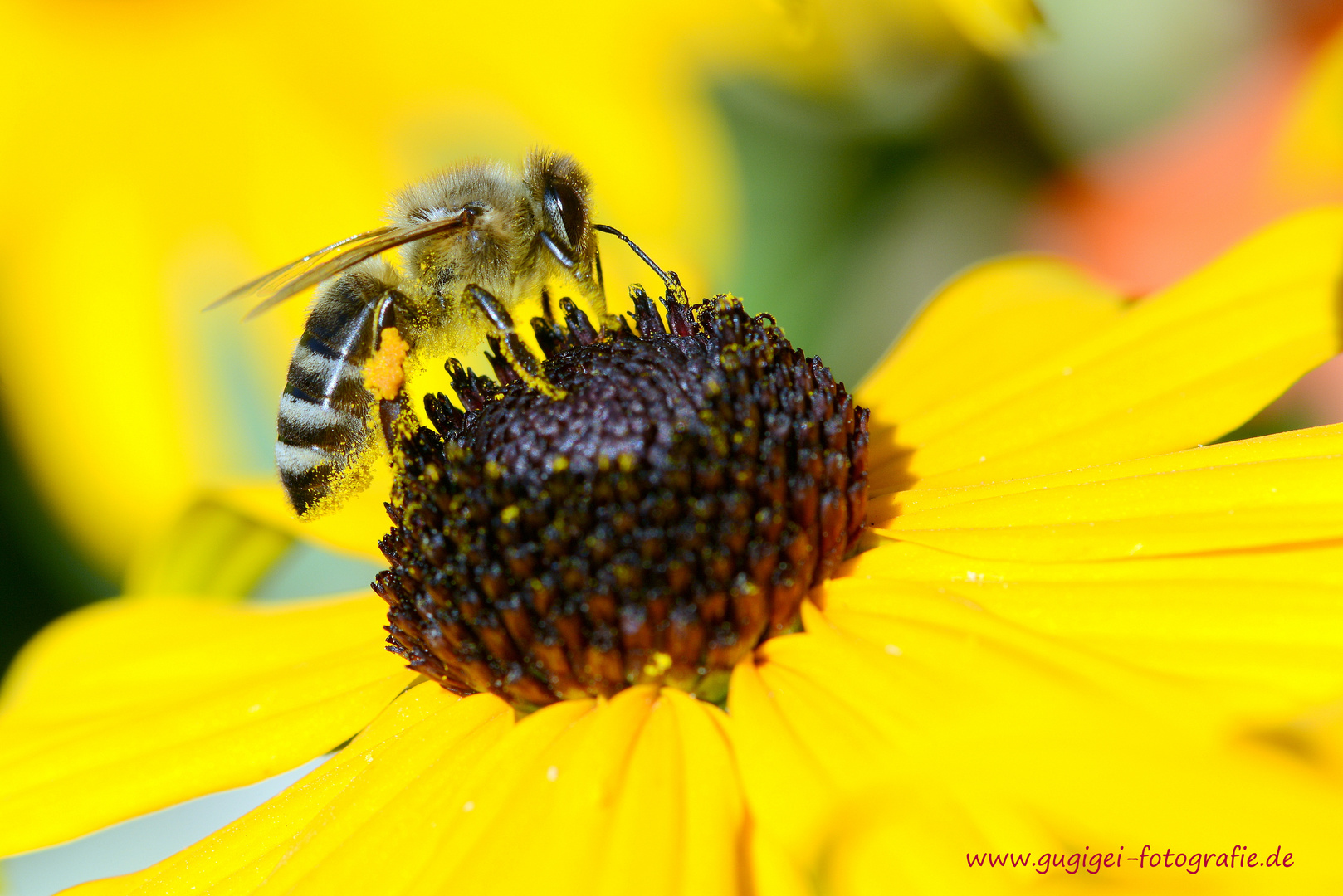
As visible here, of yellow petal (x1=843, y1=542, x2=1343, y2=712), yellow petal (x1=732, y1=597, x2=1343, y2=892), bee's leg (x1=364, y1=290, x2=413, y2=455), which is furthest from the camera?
bee's leg (x1=364, y1=290, x2=413, y2=455)

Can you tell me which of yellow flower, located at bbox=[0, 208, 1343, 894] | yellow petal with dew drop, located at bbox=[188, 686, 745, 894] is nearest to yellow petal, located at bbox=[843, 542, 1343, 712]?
yellow flower, located at bbox=[0, 208, 1343, 894]

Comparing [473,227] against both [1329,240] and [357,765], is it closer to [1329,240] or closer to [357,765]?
[357,765]

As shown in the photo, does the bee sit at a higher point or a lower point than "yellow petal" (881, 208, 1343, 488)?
higher

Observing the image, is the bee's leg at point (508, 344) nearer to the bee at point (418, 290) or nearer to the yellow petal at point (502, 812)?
the bee at point (418, 290)

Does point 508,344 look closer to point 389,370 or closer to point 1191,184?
point 389,370

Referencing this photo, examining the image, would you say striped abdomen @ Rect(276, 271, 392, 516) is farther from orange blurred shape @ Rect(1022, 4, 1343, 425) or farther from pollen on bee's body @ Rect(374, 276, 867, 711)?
orange blurred shape @ Rect(1022, 4, 1343, 425)

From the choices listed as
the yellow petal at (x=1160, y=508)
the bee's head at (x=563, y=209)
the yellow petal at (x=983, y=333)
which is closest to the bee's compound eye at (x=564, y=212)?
the bee's head at (x=563, y=209)
